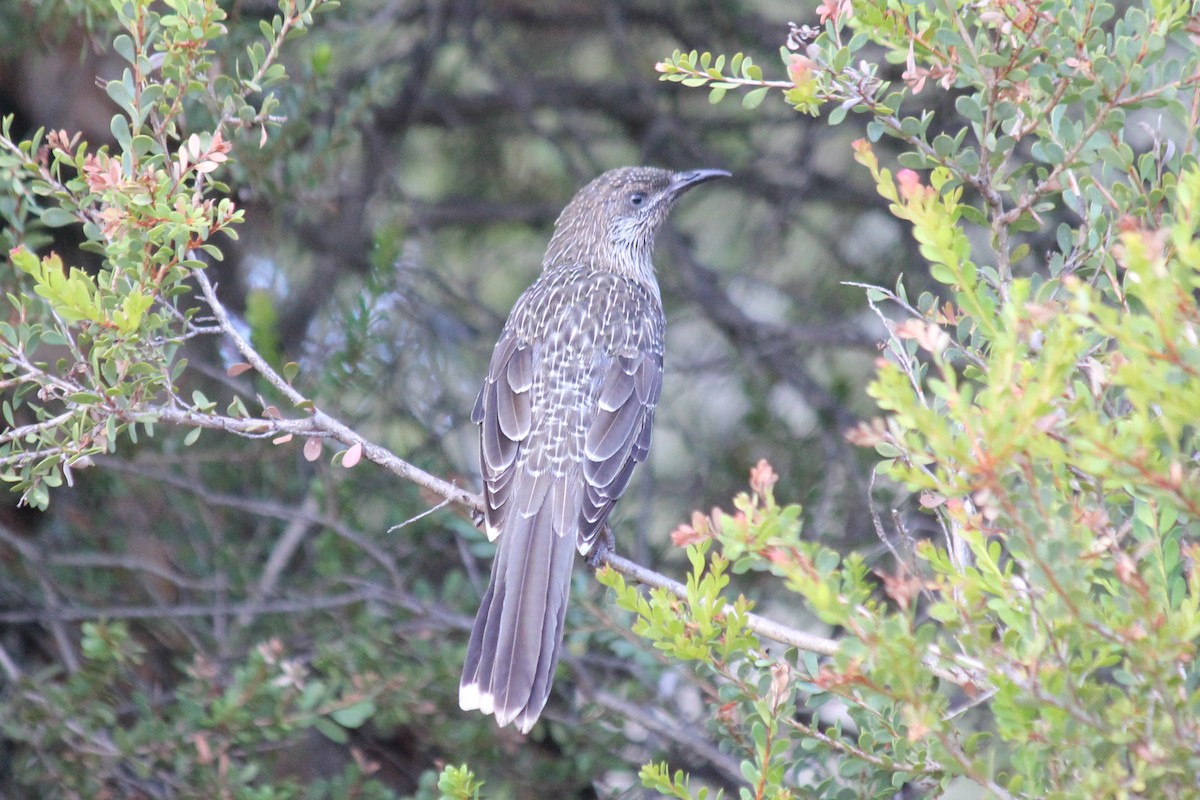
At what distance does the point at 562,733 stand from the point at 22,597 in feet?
6.67

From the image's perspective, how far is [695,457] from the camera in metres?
5.72

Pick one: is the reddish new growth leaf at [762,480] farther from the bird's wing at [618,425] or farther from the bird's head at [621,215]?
the bird's head at [621,215]

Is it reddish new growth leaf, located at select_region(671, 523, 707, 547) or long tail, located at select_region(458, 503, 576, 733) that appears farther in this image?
long tail, located at select_region(458, 503, 576, 733)

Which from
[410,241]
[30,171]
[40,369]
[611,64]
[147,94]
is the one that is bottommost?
[410,241]

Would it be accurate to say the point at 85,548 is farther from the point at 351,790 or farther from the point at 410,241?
the point at 410,241

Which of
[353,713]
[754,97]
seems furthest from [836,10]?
[353,713]

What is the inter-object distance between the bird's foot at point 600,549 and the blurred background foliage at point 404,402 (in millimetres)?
112

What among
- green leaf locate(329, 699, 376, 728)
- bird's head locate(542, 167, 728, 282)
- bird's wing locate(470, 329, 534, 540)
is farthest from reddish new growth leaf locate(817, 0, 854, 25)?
bird's head locate(542, 167, 728, 282)

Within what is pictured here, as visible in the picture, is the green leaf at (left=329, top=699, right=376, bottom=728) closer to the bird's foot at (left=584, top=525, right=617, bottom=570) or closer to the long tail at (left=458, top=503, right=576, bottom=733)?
the long tail at (left=458, top=503, right=576, bottom=733)

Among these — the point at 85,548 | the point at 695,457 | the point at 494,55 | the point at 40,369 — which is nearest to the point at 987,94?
the point at 40,369

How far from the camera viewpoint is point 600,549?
416 cm

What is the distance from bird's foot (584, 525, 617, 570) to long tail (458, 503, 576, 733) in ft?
0.53

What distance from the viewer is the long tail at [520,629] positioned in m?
3.52

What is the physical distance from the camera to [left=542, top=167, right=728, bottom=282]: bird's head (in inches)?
211
